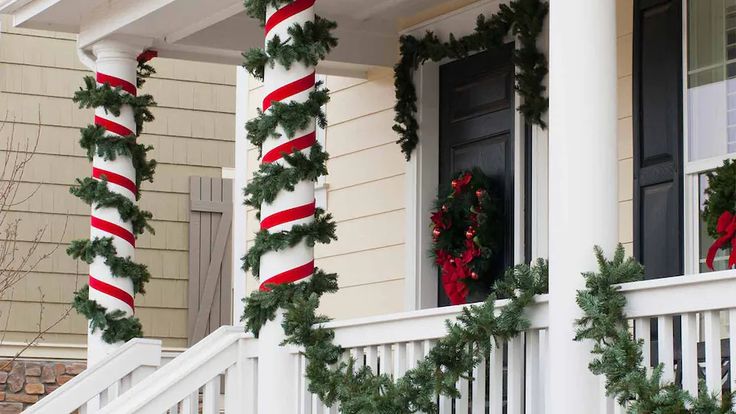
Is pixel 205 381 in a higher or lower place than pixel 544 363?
lower

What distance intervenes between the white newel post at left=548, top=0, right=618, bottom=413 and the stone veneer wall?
7306 mm

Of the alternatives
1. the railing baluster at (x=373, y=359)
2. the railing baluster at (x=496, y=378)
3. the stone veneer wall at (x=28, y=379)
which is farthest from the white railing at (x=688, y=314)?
the stone veneer wall at (x=28, y=379)

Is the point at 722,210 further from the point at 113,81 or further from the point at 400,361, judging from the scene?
the point at 113,81

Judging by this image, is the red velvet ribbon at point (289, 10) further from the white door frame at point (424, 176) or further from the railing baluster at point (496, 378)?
the railing baluster at point (496, 378)

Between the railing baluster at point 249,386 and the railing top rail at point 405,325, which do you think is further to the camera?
the railing baluster at point 249,386

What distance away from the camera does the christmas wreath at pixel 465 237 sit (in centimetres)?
874

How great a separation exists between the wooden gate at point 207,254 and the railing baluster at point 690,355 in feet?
28.7

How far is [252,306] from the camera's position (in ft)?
24.1

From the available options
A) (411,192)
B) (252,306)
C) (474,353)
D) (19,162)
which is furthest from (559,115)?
(19,162)

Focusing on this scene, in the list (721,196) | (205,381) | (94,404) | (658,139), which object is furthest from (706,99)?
(94,404)

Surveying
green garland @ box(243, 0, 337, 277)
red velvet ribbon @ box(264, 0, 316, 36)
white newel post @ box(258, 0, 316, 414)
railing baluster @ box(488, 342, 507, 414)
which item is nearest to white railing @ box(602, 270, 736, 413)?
railing baluster @ box(488, 342, 507, 414)

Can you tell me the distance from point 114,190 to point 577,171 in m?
4.56

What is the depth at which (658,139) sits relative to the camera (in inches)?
297

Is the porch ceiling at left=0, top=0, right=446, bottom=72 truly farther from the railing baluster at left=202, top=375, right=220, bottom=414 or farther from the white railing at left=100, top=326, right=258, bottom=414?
the railing baluster at left=202, top=375, right=220, bottom=414
